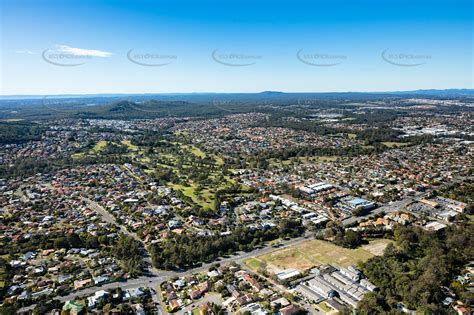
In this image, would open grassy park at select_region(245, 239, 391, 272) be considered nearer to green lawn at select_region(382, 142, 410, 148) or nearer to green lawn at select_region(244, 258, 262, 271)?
green lawn at select_region(244, 258, 262, 271)

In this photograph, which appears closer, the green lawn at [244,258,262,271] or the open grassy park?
the green lawn at [244,258,262,271]

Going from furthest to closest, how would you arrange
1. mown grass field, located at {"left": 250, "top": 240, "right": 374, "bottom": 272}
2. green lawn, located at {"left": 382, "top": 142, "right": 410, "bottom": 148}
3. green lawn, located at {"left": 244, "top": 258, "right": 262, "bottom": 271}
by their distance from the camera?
green lawn, located at {"left": 382, "top": 142, "right": 410, "bottom": 148}
mown grass field, located at {"left": 250, "top": 240, "right": 374, "bottom": 272}
green lawn, located at {"left": 244, "top": 258, "right": 262, "bottom": 271}

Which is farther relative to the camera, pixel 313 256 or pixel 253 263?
pixel 313 256

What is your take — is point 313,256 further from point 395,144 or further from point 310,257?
point 395,144

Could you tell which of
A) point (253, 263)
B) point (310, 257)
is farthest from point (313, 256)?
point (253, 263)

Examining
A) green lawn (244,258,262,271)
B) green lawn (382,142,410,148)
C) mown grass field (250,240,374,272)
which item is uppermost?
green lawn (382,142,410,148)

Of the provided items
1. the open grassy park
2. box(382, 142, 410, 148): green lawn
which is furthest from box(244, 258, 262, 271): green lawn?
box(382, 142, 410, 148): green lawn

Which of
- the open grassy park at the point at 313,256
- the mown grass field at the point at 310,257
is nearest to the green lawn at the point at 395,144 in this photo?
the open grassy park at the point at 313,256

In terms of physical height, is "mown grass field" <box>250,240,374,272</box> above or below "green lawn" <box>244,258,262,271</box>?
above

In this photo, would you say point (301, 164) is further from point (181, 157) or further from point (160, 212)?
point (160, 212)

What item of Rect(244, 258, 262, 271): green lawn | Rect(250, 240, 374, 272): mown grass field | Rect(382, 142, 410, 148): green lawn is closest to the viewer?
Rect(244, 258, 262, 271): green lawn

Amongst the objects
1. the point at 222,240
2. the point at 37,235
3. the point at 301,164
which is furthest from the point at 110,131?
the point at 222,240
